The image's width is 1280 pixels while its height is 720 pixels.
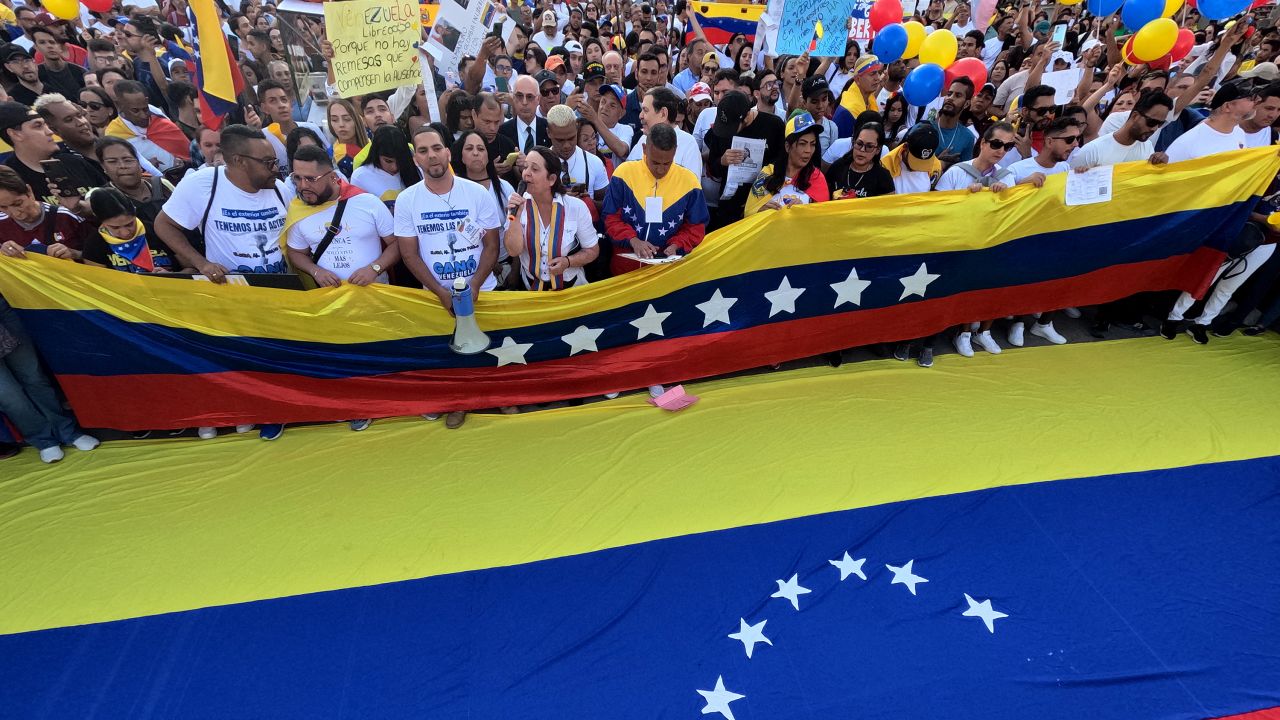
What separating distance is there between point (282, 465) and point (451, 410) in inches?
Answer: 41.9

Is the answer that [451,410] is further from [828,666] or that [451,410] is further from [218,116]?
[218,116]

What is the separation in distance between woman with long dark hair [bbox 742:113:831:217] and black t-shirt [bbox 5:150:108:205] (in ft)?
14.9

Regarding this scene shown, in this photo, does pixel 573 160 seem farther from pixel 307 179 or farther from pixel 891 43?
pixel 891 43

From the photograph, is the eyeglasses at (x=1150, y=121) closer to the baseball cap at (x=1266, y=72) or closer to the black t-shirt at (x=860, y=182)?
the black t-shirt at (x=860, y=182)

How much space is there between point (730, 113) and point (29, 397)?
5023 mm

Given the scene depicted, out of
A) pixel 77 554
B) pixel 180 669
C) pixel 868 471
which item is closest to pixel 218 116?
pixel 77 554

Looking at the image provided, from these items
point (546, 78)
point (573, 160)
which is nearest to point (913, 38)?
point (546, 78)

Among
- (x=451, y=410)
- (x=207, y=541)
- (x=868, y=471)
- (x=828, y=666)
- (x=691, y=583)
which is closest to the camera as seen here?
(x=828, y=666)

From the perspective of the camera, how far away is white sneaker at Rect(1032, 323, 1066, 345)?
528 cm

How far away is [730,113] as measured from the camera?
491 centimetres

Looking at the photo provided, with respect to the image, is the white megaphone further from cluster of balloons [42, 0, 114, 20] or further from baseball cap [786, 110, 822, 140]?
cluster of balloons [42, 0, 114, 20]

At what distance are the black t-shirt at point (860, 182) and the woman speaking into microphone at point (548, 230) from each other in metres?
1.93

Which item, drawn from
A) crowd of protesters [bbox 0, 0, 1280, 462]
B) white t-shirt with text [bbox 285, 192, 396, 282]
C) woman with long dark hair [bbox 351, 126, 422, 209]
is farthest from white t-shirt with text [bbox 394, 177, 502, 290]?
woman with long dark hair [bbox 351, 126, 422, 209]

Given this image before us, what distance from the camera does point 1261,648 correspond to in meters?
2.95
